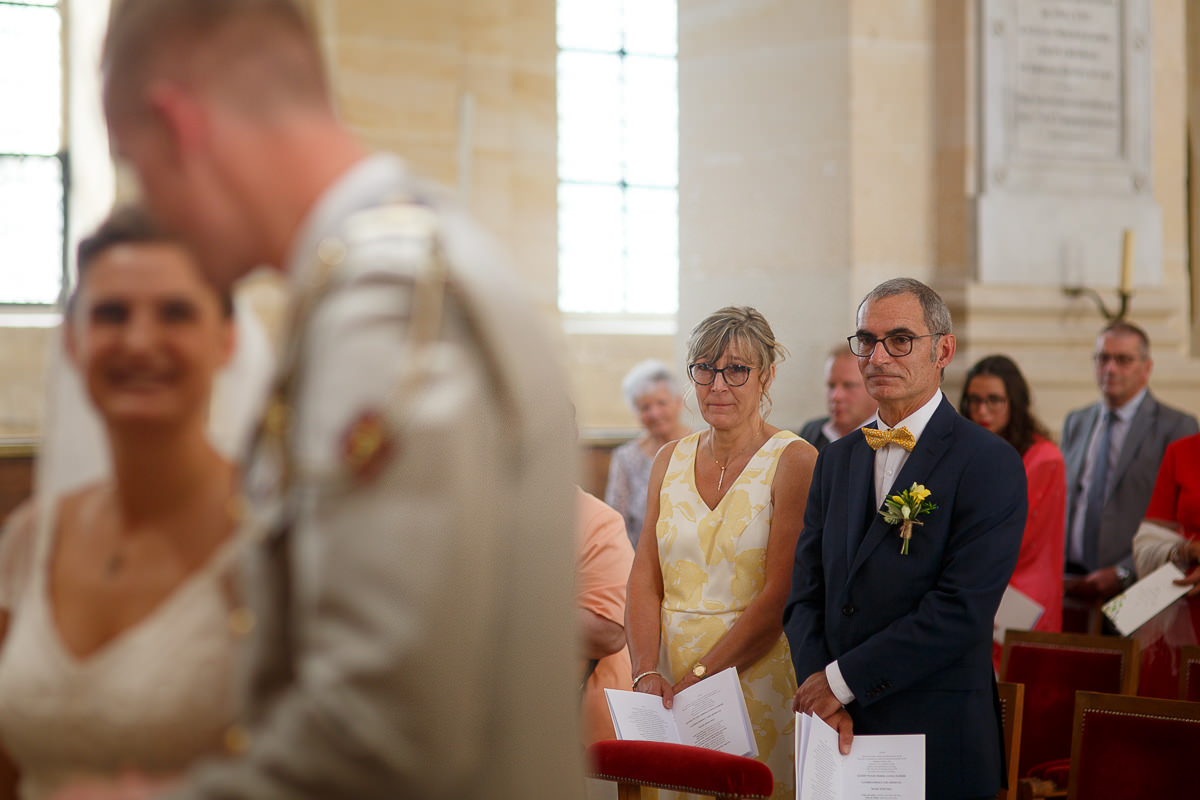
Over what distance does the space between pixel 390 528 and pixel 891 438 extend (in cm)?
249

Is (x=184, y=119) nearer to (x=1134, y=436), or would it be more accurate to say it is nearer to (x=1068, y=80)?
(x=1134, y=436)

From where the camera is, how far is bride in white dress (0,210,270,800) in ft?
3.49

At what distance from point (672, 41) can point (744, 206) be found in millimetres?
6241

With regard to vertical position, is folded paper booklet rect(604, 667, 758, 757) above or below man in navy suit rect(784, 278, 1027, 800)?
below

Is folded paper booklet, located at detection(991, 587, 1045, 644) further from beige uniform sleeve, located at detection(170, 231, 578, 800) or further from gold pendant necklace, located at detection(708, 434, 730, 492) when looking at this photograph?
beige uniform sleeve, located at detection(170, 231, 578, 800)

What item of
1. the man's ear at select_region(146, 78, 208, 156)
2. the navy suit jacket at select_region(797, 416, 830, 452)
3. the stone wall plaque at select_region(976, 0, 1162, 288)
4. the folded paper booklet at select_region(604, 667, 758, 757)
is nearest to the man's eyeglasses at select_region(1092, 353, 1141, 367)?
the stone wall plaque at select_region(976, 0, 1162, 288)

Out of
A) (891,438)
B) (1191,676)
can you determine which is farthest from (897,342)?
(1191,676)

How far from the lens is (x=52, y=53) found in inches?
384

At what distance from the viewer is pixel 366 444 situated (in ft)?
3.28

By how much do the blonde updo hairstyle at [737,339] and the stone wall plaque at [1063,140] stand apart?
10.2 ft

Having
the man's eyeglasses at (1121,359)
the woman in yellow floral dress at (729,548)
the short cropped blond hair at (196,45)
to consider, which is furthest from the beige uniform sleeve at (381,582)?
the man's eyeglasses at (1121,359)

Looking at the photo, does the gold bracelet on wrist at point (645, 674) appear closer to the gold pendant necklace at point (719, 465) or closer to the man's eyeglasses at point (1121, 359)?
the gold pendant necklace at point (719, 465)

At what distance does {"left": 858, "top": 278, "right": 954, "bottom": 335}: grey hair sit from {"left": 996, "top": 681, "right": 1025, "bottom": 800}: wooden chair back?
117 cm

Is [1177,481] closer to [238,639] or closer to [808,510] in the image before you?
[808,510]
